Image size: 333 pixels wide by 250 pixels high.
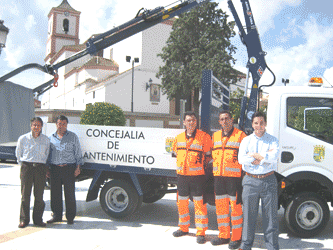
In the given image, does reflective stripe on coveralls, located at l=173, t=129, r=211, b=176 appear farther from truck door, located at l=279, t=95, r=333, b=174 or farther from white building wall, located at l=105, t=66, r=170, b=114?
white building wall, located at l=105, t=66, r=170, b=114

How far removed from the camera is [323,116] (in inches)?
217

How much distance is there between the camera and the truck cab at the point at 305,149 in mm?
5375

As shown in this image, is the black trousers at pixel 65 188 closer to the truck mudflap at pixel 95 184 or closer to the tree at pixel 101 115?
the truck mudflap at pixel 95 184

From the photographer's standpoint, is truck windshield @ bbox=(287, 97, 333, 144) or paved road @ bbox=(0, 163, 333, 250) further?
truck windshield @ bbox=(287, 97, 333, 144)

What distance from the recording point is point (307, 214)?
545 cm

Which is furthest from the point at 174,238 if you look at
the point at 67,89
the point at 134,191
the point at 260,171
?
the point at 67,89

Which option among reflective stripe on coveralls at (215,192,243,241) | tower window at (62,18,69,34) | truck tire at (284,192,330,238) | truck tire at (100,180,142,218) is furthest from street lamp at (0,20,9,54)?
tower window at (62,18,69,34)

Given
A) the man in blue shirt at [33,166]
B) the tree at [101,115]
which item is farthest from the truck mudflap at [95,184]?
the tree at [101,115]

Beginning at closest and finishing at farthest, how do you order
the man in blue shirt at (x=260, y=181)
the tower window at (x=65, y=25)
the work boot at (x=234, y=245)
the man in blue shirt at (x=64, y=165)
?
the man in blue shirt at (x=260, y=181) < the work boot at (x=234, y=245) < the man in blue shirt at (x=64, y=165) < the tower window at (x=65, y=25)

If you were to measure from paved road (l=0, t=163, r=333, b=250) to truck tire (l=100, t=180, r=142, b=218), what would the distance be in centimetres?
21

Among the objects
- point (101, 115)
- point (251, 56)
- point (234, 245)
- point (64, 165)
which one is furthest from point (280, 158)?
point (101, 115)

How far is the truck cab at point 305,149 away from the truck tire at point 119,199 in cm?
247

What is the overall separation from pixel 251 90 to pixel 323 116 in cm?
177

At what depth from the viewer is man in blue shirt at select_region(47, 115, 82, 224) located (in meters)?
6.07
